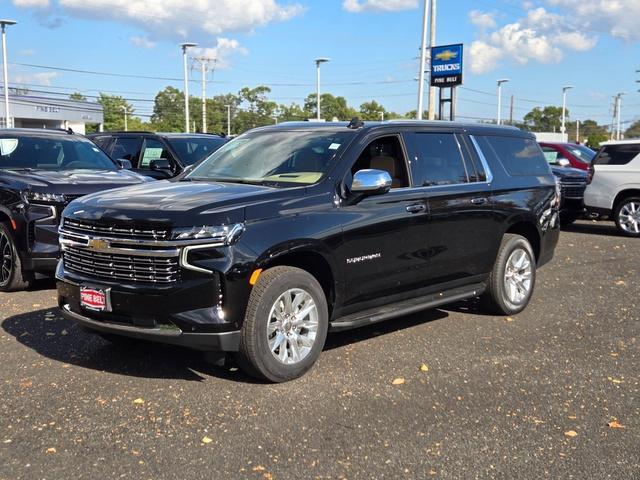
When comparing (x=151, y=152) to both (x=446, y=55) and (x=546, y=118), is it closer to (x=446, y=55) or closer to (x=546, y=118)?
(x=446, y=55)

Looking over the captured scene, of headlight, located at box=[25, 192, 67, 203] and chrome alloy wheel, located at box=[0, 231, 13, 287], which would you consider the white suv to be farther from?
chrome alloy wheel, located at box=[0, 231, 13, 287]

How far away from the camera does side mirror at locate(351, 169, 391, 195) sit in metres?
5.15

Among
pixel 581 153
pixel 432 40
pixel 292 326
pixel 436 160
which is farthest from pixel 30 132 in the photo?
pixel 432 40

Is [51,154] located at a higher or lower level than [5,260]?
higher

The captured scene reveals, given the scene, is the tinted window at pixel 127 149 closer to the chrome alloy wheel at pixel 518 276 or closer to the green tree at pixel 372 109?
the chrome alloy wheel at pixel 518 276

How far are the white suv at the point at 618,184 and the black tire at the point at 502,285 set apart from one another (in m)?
7.27

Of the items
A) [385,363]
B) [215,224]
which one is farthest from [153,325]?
[385,363]

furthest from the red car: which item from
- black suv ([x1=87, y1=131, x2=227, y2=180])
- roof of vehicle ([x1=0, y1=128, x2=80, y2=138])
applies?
roof of vehicle ([x1=0, y1=128, x2=80, y2=138])

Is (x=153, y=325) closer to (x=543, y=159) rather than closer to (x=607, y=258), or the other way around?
(x=543, y=159)

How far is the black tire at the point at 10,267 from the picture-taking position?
736 cm

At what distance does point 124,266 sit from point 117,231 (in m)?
0.24

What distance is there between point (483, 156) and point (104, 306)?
12.7ft

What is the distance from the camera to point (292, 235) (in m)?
4.75

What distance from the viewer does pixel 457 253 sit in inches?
245
